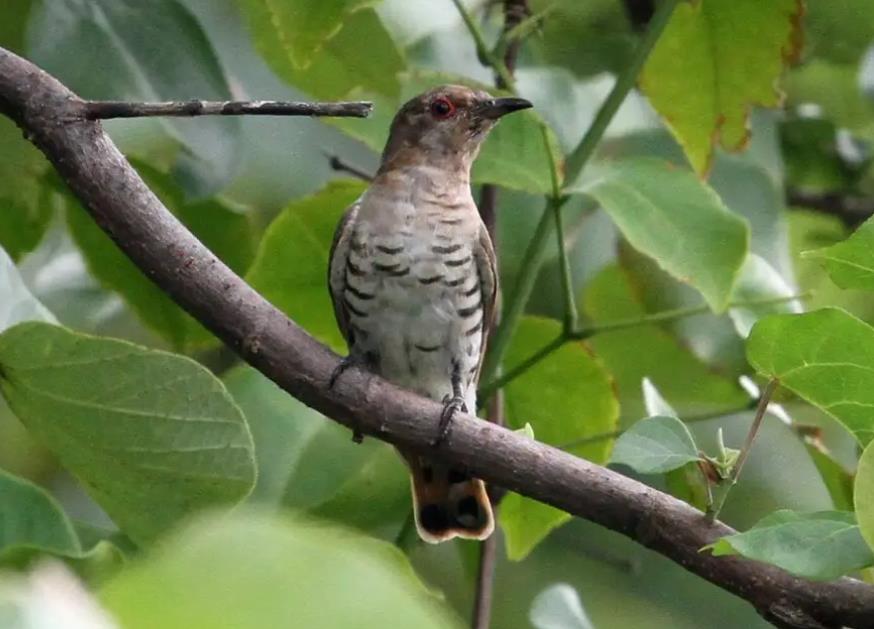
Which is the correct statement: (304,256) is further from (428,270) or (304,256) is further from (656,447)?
(656,447)

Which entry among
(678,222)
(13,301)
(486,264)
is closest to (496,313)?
(486,264)

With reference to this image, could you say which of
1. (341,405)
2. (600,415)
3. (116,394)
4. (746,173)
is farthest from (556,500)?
(746,173)

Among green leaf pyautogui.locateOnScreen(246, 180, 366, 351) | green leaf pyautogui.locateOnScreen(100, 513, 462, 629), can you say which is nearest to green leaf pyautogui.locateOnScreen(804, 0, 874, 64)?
green leaf pyautogui.locateOnScreen(246, 180, 366, 351)

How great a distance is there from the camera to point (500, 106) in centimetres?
201

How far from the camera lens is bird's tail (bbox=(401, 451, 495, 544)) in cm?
190

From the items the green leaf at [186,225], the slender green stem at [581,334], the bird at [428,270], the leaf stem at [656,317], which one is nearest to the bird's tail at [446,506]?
the bird at [428,270]

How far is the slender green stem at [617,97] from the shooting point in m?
1.83

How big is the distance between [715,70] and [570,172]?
419 millimetres

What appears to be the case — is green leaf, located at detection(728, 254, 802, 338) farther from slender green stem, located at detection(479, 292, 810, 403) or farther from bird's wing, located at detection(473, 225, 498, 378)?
bird's wing, located at detection(473, 225, 498, 378)

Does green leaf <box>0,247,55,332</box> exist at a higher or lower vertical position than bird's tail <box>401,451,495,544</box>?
higher

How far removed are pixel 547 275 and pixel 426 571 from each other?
776 millimetres

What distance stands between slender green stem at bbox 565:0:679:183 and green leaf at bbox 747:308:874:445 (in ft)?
2.29

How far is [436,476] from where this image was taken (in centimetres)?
204

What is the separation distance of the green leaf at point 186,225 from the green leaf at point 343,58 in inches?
8.8
